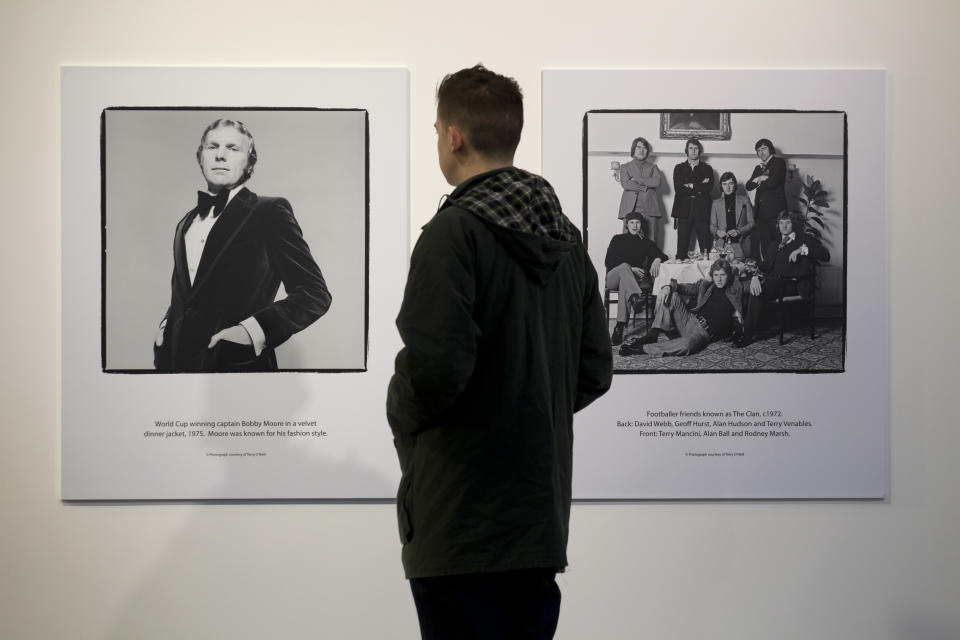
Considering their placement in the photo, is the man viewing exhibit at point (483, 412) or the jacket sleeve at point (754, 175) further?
the jacket sleeve at point (754, 175)

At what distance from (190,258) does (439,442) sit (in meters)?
1.41

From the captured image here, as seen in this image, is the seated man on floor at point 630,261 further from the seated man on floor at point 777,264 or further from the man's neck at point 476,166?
the man's neck at point 476,166

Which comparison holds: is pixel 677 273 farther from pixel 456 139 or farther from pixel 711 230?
pixel 456 139

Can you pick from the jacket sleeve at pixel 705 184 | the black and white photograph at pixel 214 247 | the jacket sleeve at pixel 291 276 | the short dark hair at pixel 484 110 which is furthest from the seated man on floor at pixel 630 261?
the short dark hair at pixel 484 110

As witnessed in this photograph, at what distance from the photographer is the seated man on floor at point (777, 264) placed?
8.29 ft

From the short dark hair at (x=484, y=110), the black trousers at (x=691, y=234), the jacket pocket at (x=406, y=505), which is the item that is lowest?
the jacket pocket at (x=406, y=505)

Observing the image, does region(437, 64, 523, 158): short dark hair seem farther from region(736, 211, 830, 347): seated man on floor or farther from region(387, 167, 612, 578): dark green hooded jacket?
region(736, 211, 830, 347): seated man on floor

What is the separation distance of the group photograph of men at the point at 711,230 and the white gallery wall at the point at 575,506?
0.19 m

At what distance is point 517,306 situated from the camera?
4.64 ft

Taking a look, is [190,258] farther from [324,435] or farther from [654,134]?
[654,134]

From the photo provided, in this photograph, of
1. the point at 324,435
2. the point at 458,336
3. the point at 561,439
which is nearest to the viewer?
the point at 458,336

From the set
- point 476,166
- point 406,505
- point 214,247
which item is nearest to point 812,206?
point 476,166

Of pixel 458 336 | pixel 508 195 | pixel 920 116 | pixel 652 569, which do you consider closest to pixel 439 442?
pixel 458 336

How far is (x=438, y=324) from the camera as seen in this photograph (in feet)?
4.33
